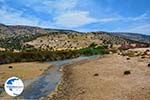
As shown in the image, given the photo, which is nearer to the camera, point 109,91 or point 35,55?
point 109,91

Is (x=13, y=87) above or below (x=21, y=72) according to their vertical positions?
above

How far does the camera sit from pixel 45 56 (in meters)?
92.2

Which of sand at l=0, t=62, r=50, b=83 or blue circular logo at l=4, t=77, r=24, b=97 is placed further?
sand at l=0, t=62, r=50, b=83

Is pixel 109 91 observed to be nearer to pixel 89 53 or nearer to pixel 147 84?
pixel 147 84

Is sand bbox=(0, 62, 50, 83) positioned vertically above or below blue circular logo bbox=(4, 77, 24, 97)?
below

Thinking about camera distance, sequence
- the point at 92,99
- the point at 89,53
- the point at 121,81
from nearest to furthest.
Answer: the point at 92,99 → the point at 121,81 → the point at 89,53

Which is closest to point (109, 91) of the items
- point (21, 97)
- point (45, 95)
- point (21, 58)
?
point (45, 95)

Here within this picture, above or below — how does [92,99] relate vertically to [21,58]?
above

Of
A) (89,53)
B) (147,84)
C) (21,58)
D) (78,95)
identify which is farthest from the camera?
(89,53)

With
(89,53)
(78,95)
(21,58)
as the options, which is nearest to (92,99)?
(78,95)

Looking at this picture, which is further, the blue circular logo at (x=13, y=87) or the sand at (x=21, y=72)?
the sand at (x=21, y=72)

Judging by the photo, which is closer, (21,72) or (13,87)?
(13,87)

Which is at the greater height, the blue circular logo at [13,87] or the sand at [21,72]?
the blue circular logo at [13,87]

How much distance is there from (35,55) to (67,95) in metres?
64.6
